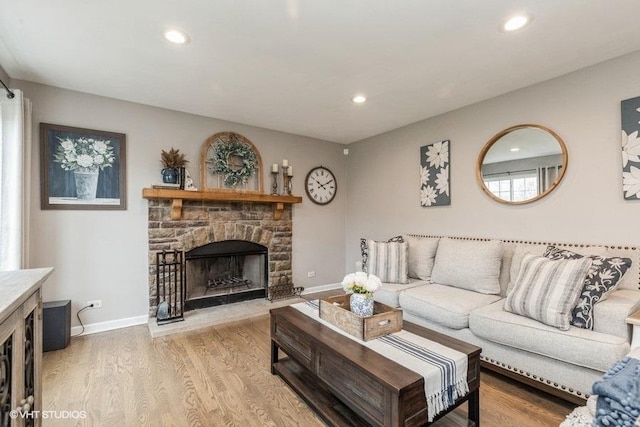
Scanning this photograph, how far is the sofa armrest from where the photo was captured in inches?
71.1

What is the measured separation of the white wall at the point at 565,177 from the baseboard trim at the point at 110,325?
10.9 ft

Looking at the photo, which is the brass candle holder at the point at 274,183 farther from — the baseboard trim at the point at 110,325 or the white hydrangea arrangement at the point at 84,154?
the baseboard trim at the point at 110,325

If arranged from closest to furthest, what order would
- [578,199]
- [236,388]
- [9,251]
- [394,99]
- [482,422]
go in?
1. [482,422]
2. [236,388]
3. [9,251]
4. [578,199]
5. [394,99]

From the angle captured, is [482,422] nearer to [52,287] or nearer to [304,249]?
[304,249]

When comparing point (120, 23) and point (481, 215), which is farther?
point (481, 215)

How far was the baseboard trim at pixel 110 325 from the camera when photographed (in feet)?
9.85

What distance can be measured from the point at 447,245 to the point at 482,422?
1734mm

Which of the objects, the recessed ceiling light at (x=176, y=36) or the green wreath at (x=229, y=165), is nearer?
the recessed ceiling light at (x=176, y=36)

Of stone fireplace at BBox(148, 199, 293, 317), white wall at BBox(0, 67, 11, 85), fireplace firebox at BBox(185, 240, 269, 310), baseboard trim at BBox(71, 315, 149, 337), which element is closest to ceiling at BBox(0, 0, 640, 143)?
white wall at BBox(0, 67, 11, 85)

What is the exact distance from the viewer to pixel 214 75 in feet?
8.67

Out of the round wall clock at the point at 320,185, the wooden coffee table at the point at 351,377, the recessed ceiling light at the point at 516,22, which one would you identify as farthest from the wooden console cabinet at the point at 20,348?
the round wall clock at the point at 320,185

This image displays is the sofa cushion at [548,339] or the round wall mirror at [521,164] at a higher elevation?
the round wall mirror at [521,164]

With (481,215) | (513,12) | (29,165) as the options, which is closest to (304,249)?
(481,215)

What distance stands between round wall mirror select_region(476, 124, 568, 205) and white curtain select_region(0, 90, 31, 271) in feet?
14.0
